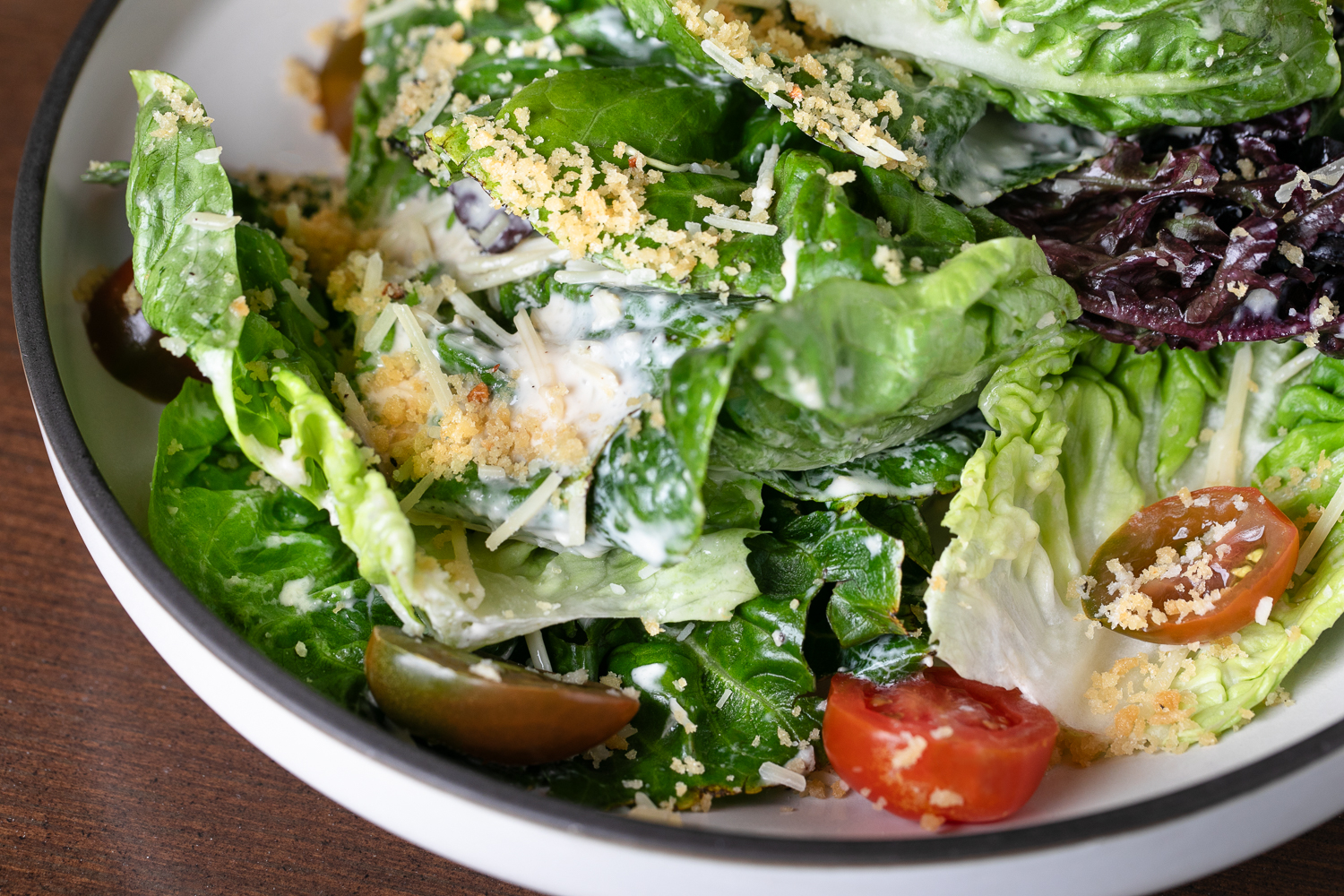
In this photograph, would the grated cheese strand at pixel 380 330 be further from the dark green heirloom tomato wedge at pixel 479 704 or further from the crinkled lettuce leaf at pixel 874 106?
the crinkled lettuce leaf at pixel 874 106

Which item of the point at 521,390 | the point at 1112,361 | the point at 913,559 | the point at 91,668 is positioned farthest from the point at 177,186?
the point at 1112,361

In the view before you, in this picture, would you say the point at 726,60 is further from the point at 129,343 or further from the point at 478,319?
the point at 129,343

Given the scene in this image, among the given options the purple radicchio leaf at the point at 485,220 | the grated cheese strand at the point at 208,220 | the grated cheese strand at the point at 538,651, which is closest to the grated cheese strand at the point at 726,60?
the purple radicchio leaf at the point at 485,220

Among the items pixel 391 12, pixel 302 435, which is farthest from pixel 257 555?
pixel 391 12

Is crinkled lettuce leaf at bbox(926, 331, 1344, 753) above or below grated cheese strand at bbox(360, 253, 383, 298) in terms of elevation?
below

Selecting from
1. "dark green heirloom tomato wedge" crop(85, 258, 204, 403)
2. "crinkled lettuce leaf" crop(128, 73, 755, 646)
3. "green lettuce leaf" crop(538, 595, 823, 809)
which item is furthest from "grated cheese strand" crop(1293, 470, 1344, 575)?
"dark green heirloom tomato wedge" crop(85, 258, 204, 403)

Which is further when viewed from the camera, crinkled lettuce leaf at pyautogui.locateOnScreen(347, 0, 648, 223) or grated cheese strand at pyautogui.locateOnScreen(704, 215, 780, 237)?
crinkled lettuce leaf at pyautogui.locateOnScreen(347, 0, 648, 223)

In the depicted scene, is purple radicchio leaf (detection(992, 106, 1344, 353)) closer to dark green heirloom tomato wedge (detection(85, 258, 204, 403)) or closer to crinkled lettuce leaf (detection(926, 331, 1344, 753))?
crinkled lettuce leaf (detection(926, 331, 1344, 753))
